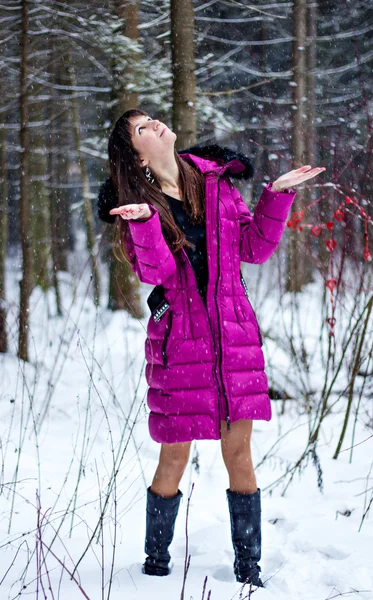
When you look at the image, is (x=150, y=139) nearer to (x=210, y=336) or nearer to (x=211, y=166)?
(x=211, y=166)

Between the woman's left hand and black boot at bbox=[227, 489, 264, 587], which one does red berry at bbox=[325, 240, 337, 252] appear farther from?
black boot at bbox=[227, 489, 264, 587]

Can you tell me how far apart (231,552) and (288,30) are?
10.4 meters

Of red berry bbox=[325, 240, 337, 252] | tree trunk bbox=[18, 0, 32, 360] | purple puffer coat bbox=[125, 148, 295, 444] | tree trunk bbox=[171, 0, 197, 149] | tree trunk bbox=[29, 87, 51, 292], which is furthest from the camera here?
tree trunk bbox=[29, 87, 51, 292]

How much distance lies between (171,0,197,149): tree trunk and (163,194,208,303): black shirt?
2081 mm

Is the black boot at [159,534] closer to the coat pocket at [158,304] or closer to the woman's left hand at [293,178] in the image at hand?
the coat pocket at [158,304]

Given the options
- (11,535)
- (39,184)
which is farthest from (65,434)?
(39,184)

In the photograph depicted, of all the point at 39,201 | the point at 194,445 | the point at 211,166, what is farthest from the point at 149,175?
the point at 39,201

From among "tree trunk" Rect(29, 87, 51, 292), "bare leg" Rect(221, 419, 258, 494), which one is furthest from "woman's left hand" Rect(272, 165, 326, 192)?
"tree trunk" Rect(29, 87, 51, 292)

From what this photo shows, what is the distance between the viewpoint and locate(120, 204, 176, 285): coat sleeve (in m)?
2.11

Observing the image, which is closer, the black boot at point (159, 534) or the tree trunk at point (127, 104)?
the black boot at point (159, 534)

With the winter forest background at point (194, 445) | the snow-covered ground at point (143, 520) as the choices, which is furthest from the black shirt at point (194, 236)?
the winter forest background at point (194, 445)

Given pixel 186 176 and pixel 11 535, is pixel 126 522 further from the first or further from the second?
pixel 186 176

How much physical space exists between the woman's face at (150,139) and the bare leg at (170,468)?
1.13 meters

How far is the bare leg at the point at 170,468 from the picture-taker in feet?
7.71
